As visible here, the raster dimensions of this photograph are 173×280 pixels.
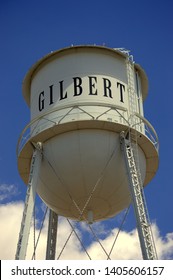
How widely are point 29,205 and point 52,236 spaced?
303 centimetres

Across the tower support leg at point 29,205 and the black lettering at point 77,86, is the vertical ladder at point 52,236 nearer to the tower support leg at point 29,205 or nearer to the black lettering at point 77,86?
the tower support leg at point 29,205

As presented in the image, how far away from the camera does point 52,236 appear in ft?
62.2

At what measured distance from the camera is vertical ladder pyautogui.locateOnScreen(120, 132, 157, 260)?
1506 cm

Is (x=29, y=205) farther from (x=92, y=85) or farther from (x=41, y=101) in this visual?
(x=92, y=85)

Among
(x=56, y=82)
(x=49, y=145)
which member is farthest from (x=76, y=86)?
(x=49, y=145)

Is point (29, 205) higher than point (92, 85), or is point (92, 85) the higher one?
point (92, 85)

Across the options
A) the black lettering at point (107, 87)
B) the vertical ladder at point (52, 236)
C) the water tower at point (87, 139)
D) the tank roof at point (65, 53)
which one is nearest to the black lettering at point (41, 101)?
the water tower at point (87, 139)

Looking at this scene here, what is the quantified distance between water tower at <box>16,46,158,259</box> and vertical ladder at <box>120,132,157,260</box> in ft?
0.09

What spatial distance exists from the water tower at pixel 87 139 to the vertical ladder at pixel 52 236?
110 centimetres

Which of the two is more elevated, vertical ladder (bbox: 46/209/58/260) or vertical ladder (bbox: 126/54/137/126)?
vertical ladder (bbox: 126/54/137/126)

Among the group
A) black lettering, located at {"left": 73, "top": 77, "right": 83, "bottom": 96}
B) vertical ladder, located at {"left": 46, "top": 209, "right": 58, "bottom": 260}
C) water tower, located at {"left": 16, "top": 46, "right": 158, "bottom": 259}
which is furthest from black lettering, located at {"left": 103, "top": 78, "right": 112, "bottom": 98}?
vertical ladder, located at {"left": 46, "top": 209, "right": 58, "bottom": 260}

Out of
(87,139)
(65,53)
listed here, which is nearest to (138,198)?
(87,139)

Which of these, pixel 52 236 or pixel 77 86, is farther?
pixel 52 236

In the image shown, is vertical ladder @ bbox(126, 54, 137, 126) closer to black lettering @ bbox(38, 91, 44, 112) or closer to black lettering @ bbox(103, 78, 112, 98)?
black lettering @ bbox(103, 78, 112, 98)
